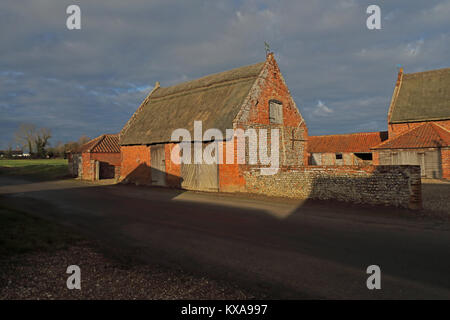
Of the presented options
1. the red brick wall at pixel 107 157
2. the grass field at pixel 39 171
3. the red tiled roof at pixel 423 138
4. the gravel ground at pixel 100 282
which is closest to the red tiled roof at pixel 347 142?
the red tiled roof at pixel 423 138

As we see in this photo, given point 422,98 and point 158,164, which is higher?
point 422,98

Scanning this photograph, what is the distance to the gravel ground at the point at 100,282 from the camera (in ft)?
14.3

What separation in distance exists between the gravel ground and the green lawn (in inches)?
22.6

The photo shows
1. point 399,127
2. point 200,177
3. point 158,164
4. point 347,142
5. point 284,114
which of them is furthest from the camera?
point 347,142

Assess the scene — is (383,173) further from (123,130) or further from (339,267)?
(123,130)

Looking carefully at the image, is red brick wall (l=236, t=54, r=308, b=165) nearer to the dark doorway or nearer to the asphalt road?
the asphalt road

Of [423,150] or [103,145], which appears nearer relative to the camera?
[423,150]

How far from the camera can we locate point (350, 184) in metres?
12.7

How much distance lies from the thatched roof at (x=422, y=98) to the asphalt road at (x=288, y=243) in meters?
22.9

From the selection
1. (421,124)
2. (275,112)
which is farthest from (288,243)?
(421,124)

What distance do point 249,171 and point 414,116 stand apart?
2222cm

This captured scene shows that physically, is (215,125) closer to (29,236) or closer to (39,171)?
(29,236)

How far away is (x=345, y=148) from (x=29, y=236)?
36.7m
